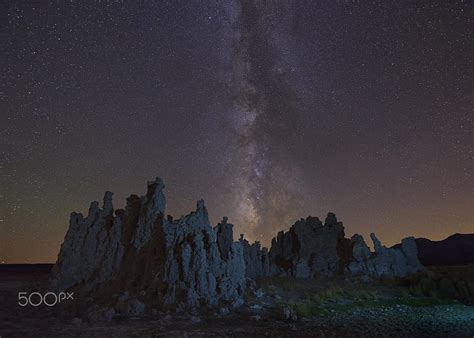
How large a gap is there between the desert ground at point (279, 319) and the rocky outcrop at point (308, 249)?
51.2ft

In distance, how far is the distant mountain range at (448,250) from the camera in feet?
352

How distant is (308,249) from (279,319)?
30.3 metres

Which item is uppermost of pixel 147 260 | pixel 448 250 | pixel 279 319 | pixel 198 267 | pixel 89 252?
pixel 448 250

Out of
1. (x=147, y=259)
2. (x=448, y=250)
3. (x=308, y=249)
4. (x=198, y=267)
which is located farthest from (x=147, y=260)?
(x=448, y=250)

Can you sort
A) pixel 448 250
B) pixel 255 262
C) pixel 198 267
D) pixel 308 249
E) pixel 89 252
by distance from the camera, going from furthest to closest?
pixel 448 250
pixel 308 249
pixel 255 262
pixel 89 252
pixel 198 267

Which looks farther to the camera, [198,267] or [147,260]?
[147,260]

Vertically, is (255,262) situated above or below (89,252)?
above

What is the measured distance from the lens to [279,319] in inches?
916

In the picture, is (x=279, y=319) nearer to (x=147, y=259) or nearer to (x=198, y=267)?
(x=198, y=267)

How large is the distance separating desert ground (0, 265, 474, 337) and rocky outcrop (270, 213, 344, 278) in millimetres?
15596

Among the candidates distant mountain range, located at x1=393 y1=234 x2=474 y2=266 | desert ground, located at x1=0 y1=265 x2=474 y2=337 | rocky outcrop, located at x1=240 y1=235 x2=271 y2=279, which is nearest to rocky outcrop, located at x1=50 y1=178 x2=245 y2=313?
desert ground, located at x1=0 y1=265 x2=474 y2=337

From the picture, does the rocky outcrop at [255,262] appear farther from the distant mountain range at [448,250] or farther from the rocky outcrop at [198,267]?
the distant mountain range at [448,250]

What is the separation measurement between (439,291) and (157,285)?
89.9ft

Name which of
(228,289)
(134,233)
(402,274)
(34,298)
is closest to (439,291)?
(402,274)
